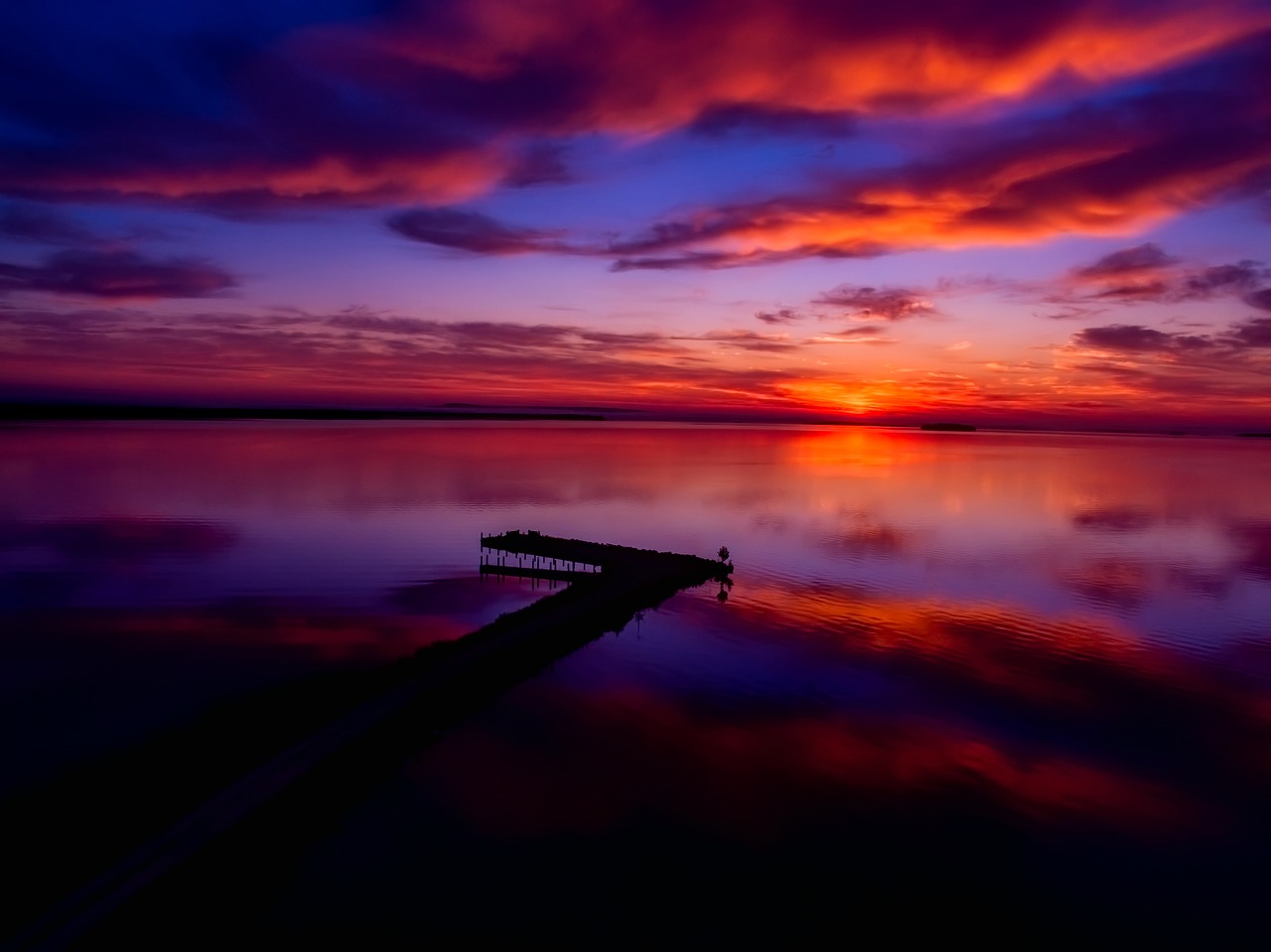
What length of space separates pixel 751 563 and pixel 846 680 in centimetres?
1988

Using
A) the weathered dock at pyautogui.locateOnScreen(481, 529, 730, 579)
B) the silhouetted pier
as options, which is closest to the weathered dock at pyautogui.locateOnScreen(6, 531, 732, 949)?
the silhouetted pier

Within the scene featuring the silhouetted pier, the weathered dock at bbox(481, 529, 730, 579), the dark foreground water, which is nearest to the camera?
the dark foreground water

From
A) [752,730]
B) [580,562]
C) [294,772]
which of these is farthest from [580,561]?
[294,772]

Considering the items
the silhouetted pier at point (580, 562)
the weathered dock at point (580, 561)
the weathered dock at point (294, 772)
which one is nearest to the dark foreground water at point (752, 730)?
the weathered dock at point (294, 772)

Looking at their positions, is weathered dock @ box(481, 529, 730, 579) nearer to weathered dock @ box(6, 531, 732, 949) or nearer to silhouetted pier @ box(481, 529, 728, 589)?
silhouetted pier @ box(481, 529, 728, 589)

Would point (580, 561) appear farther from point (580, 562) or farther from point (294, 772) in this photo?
point (294, 772)

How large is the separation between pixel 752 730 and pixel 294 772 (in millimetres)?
10688

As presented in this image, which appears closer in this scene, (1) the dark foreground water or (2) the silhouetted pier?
(1) the dark foreground water

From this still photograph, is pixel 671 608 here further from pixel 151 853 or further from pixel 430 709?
pixel 151 853

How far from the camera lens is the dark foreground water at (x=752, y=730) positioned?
1252 cm

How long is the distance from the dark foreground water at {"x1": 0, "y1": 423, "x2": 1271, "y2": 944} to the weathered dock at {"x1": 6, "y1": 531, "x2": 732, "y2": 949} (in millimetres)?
509

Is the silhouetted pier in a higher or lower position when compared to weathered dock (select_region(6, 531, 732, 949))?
lower

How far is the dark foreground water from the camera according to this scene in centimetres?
1252

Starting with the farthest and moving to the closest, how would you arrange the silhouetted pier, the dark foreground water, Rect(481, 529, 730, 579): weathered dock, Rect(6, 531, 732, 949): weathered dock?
Rect(481, 529, 730, 579): weathered dock, the silhouetted pier, the dark foreground water, Rect(6, 531, 732, 949): weathered dock
